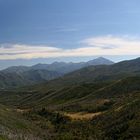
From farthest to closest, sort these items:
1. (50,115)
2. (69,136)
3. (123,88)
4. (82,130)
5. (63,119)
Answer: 1. (123,88)
2. (50,115)
3. (63,119)
4. (82,130)
5. (69,136)

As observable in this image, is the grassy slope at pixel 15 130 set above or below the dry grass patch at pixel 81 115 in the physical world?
above

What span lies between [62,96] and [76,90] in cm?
623

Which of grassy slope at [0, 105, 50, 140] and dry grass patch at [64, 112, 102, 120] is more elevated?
grassy slope at [0, 105, 50, 140]

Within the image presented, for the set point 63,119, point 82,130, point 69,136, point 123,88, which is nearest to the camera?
point 69,136

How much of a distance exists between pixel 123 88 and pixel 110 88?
3.77 metres

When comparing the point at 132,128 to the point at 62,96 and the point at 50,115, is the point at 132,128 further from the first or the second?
the point at 62,96

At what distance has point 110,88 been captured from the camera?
9238 centimetres

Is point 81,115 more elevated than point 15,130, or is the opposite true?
point 15,130

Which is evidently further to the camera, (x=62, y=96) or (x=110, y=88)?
(x=62, y=96)

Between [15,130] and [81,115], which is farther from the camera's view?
[81,115]

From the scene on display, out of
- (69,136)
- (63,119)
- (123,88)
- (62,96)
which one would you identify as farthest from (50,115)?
(62,96)

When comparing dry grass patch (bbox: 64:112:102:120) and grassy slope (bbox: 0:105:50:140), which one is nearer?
grassy slope (bbox: 0:105:50:140)

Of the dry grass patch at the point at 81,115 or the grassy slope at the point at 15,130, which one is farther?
the dry grass patch at the point at 81,115

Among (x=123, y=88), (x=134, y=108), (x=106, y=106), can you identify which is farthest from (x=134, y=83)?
(x=134, y=108)
